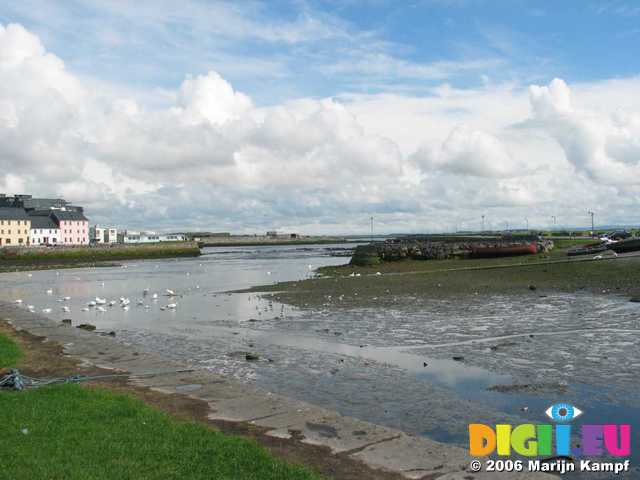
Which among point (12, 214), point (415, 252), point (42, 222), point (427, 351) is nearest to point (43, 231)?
point (42, 222)

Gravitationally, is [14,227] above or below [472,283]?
above

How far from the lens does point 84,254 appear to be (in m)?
115

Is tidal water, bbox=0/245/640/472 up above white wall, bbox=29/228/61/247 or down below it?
below

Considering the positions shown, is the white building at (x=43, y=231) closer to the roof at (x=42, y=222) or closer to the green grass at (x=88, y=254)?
the roof at (x=42, y=222)

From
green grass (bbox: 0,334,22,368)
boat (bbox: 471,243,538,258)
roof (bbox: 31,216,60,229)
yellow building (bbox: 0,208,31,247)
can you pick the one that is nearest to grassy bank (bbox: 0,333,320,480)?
green grass (bbox: 0,334,22,368)

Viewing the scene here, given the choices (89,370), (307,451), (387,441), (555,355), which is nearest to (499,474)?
(387,441)

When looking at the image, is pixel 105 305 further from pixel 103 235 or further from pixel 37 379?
pixel 103 235

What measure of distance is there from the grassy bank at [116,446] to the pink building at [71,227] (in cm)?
14897

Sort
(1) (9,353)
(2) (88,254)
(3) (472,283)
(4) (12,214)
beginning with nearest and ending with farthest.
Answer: (1) (9,353) < (3) (472,283) < (2) (88,254) < (4) (12,214)

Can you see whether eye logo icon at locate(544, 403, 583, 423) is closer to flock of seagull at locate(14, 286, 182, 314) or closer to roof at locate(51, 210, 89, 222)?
flock of seagull at locate(14, 286, 182, 314)

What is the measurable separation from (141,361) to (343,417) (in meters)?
8.08

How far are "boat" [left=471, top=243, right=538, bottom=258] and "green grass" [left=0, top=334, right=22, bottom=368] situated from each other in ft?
162

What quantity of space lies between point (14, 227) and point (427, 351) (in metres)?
139

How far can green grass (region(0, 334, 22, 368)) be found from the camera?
15.6 metres
